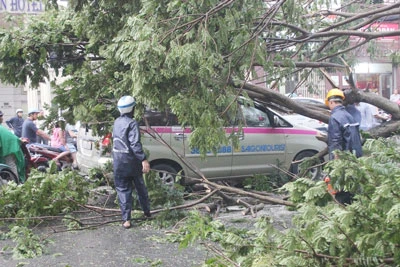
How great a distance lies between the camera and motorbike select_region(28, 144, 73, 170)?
1284cm

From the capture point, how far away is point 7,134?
9.30 metres

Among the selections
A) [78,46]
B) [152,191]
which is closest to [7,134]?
[78,46]

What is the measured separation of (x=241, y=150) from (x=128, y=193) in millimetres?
3875

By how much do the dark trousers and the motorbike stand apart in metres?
5.97

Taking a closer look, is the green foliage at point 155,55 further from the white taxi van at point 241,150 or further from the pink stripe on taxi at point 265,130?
the pink stripe on taxi at point 265,130

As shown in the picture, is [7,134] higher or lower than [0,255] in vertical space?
higher

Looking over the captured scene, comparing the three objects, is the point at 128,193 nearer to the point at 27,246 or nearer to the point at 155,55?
the point at 27,246

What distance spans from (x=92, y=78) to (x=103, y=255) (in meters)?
2.72

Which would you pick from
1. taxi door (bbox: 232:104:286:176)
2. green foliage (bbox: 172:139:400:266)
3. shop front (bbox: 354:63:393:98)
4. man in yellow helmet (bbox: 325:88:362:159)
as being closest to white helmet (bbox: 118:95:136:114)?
man in yellow helmet (bbox: 325:88:362:159)

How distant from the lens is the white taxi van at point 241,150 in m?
10.1

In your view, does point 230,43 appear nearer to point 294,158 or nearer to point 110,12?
point 110,12

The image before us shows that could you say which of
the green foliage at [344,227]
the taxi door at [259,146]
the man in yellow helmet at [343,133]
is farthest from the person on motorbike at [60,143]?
the green foliage at [344,227]

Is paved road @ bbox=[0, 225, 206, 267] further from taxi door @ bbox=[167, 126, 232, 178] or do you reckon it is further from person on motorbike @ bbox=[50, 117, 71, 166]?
person on motorbike @ bbox=[50, 117, 71, 166]

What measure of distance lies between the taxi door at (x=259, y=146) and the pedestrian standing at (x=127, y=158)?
362 cm
